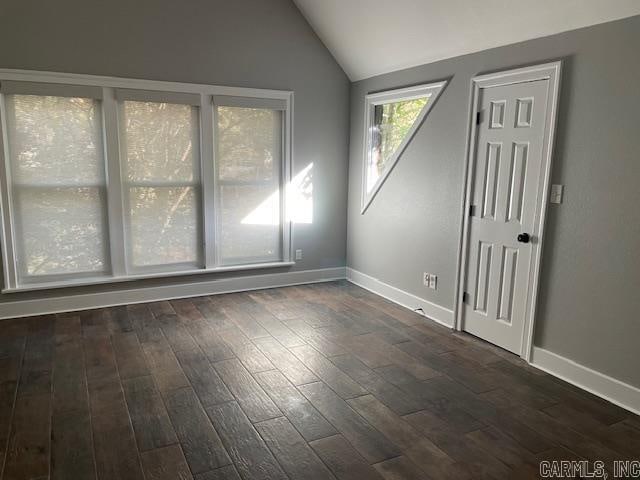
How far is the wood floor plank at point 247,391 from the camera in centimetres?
265

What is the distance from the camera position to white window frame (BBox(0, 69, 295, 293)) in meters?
3.91

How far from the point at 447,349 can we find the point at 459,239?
3.03 feet

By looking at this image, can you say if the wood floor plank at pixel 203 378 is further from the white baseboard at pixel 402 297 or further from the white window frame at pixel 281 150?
the white baseboard at pixel 402 297

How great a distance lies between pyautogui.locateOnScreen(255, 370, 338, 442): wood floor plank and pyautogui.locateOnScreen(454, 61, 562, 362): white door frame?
168 cm

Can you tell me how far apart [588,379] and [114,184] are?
4.04 m

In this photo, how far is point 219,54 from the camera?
4.50 meters

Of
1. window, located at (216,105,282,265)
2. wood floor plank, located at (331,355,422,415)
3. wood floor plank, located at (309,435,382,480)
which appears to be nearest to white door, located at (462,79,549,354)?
wood floor plank, located at (331,355,422,415)

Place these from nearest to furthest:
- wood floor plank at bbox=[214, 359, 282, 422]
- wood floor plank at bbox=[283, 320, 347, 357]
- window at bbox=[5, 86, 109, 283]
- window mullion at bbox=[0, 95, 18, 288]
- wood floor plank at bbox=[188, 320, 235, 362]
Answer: wood floor plank at bbox=[214, 359, 282, 422]
wood floor plank at bbox=[188, 320, 235, 362]
wood floor plank at bbox=[283, 320, 347, 357]
window mullion at bbox=[0, 95, 18, 288]
window at bbox=[5, 86, 109, 283]

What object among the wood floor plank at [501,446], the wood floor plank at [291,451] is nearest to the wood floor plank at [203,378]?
the wood floor plank at [291,451]

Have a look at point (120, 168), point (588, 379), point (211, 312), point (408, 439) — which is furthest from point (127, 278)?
point (588, 379)

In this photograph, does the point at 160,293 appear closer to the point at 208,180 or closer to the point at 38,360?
the point at 208,180

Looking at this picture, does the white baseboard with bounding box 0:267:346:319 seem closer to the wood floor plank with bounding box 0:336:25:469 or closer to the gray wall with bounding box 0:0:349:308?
the gray wall with bounding box 0:0:349:308

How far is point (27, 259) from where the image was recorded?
4.08m

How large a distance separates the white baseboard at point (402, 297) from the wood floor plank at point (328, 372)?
4.23 feet
